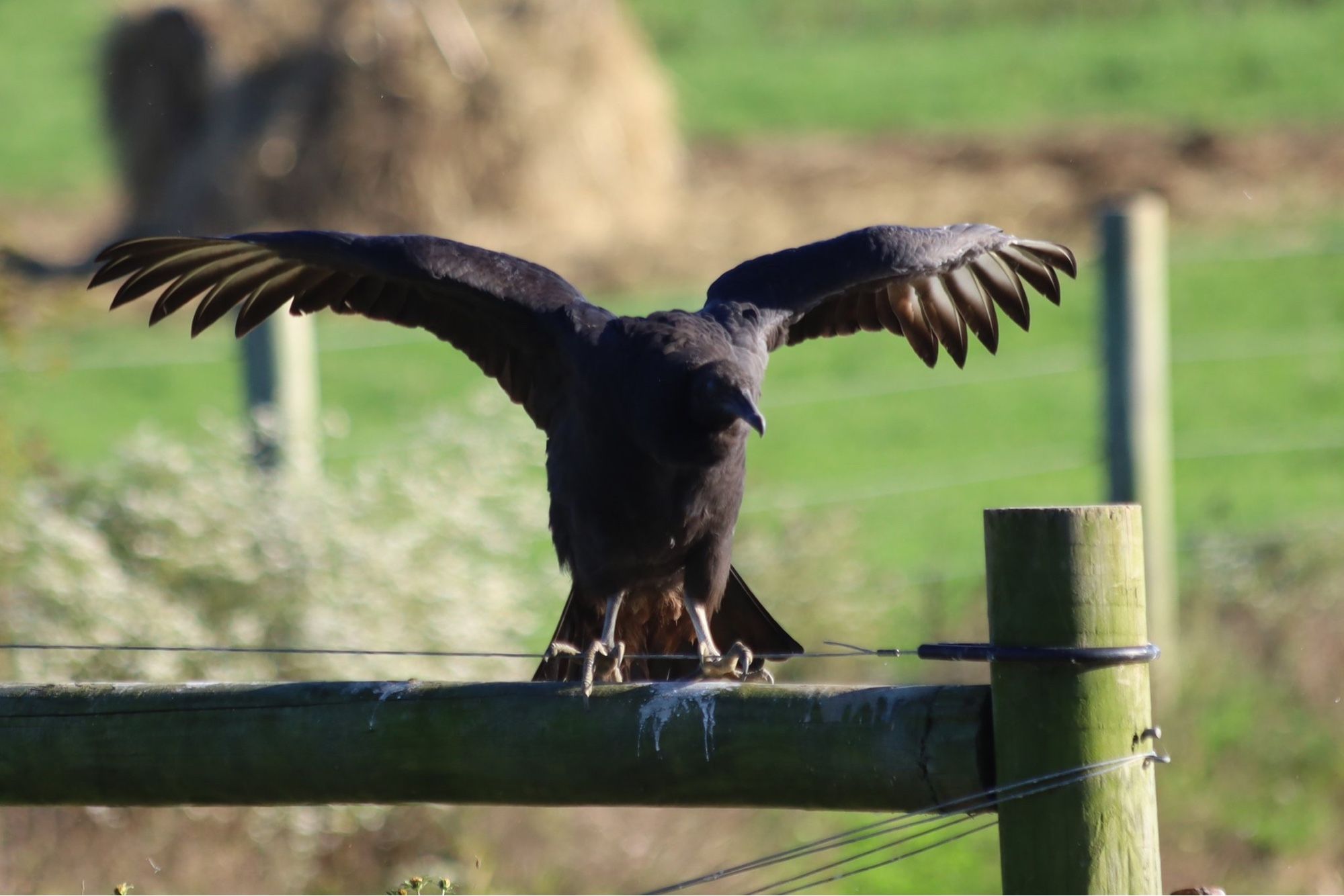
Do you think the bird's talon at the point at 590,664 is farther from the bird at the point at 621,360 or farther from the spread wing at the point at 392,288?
the spread wing at the point at 392,288

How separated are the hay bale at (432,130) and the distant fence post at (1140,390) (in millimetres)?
7687

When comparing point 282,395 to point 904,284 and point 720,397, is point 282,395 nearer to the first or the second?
point 904,284

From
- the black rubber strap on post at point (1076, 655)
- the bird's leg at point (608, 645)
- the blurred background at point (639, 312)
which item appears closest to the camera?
the black rubber strap on post at point (1076, 655)

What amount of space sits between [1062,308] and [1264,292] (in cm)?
145

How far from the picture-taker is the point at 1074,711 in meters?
2.26

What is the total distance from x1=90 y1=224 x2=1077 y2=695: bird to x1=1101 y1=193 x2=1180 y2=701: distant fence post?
2.62 meters

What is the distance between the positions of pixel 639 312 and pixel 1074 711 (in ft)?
30.5

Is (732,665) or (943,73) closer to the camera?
(732,665)

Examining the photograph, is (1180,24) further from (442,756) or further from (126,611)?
(442,756)

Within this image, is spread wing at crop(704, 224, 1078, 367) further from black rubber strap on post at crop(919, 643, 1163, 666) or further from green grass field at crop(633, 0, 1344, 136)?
green grass field at crop(633, 0, 1344, 136)

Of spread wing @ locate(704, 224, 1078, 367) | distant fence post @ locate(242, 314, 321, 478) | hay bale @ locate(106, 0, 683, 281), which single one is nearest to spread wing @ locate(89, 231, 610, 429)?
spread wing @ locate(704, 224, 1078, 367)

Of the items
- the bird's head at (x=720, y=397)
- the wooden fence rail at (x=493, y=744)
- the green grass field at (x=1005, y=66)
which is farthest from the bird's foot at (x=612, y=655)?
the green grass field at (x=1005, y=66)

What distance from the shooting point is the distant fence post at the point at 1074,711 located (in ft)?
7.41

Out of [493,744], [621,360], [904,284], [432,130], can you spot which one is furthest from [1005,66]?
[493,744]
